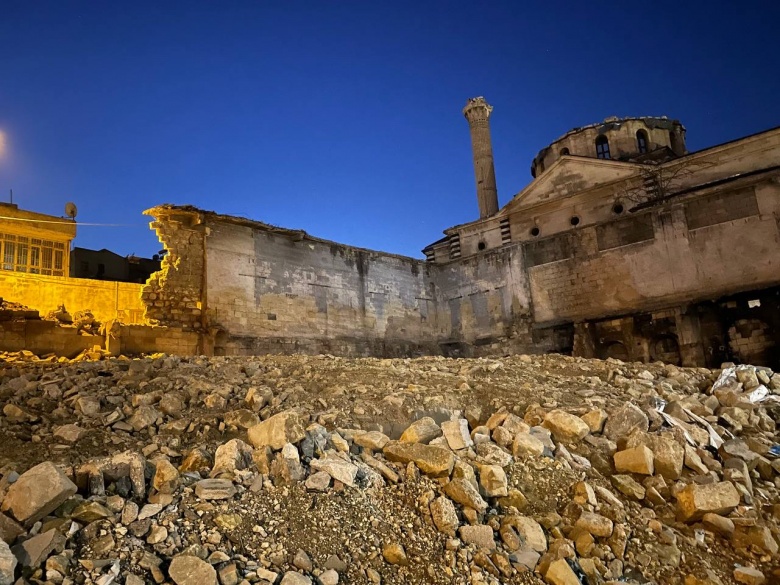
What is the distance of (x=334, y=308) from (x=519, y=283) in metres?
7.07

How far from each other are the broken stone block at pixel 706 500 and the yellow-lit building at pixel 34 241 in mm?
19964

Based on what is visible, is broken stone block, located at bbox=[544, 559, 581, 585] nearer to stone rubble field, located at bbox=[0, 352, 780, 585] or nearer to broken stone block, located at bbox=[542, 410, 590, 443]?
stone rubble field, located at bbox=[0, 352, 780, 585]

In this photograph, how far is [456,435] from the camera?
198 inches

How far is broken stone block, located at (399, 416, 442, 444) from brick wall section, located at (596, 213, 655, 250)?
14.6m

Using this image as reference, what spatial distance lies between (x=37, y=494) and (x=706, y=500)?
16.1 feet

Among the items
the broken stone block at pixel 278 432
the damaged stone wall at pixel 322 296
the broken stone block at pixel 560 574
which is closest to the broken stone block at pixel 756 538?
the broken stone block at pixel 560 574

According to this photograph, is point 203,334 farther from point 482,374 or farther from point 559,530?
point 559,530

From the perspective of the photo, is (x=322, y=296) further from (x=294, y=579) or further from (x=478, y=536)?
(x=294, y=579)

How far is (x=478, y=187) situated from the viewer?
26562 mm

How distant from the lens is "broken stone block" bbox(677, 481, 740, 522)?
166 inches

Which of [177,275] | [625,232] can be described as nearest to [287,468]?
[177,275]

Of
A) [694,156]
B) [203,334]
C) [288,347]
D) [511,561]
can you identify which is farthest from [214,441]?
[694,156]

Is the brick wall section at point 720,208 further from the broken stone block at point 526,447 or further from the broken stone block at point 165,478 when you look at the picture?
the broken stone block at point 165,478

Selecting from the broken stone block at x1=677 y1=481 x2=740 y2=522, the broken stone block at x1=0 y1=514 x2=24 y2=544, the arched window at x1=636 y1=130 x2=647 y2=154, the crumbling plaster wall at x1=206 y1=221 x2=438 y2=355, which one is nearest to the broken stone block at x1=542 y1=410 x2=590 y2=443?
the broken stone block at x1=677 y1=481 x2=740 y2=522
